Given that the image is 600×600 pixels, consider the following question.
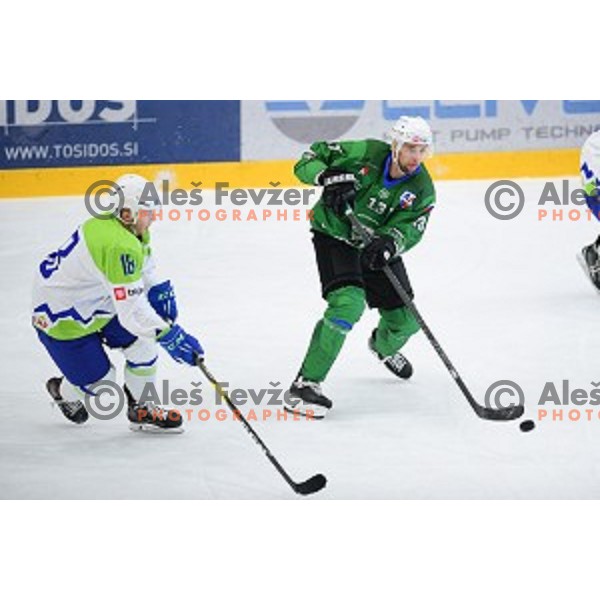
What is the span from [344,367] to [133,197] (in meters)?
0.75

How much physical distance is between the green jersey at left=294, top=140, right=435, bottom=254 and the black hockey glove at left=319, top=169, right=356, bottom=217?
2 cm

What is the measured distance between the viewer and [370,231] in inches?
180

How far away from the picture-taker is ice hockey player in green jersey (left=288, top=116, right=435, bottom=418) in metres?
4.41

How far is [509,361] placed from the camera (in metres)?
4.57

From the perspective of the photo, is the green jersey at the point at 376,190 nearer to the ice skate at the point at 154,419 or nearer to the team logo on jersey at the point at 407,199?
the team logo on jersey at the point at 407,199

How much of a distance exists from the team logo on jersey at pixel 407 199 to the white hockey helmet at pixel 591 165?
1.49ft

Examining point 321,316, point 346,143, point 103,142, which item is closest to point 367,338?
point 321,316

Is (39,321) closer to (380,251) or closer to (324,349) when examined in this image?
(324,349)

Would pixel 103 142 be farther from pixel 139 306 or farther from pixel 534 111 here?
pixel 534 111

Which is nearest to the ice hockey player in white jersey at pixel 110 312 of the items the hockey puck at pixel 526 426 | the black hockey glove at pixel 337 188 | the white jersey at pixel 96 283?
the white jersey at pixel 96 283

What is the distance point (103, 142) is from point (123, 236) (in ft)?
0.93

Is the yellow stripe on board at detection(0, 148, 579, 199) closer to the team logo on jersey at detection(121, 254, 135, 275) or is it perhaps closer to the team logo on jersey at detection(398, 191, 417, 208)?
the team logo on jersey at detection(398, 191, 417, 208)

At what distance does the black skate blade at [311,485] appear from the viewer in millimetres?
4090

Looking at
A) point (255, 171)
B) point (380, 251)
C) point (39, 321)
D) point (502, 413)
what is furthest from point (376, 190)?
point (39, 321)
